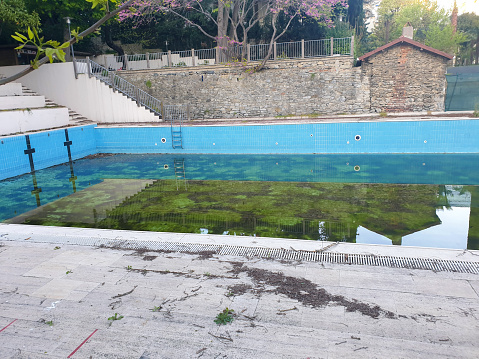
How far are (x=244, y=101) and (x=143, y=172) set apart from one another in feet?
24.7

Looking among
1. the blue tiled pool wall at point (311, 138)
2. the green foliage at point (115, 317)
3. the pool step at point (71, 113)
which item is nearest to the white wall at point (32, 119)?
the pool step at point (71, 113)

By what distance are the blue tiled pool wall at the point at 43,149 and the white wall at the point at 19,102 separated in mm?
2459

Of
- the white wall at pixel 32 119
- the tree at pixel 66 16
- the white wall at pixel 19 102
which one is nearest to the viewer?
the white wall at pixel 32 119

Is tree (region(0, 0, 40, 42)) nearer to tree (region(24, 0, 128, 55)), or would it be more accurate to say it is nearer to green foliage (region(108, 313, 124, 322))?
tree (region(24, 0, 128, 55))

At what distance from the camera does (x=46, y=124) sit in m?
13.6

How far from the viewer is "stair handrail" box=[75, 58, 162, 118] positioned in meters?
15.9

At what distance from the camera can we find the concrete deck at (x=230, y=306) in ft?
8.93

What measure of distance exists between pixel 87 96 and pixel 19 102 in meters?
2.90

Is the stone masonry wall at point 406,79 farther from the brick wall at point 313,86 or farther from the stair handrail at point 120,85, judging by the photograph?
the stair handrail at point 120,85

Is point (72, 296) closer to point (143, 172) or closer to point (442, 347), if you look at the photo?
point (442, 347)

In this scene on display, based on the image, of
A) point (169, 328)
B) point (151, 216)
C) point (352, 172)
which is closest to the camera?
point (169, 328)

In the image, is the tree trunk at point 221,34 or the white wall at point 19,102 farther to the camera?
the tree trunk at point 221,34

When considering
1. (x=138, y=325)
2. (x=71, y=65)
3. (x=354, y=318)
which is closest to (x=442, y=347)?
(x=354, y=318)

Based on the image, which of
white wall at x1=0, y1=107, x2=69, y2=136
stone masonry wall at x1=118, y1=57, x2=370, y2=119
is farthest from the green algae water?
stone masonry wall at x1=118, y1=57, x2=370, y2=119
